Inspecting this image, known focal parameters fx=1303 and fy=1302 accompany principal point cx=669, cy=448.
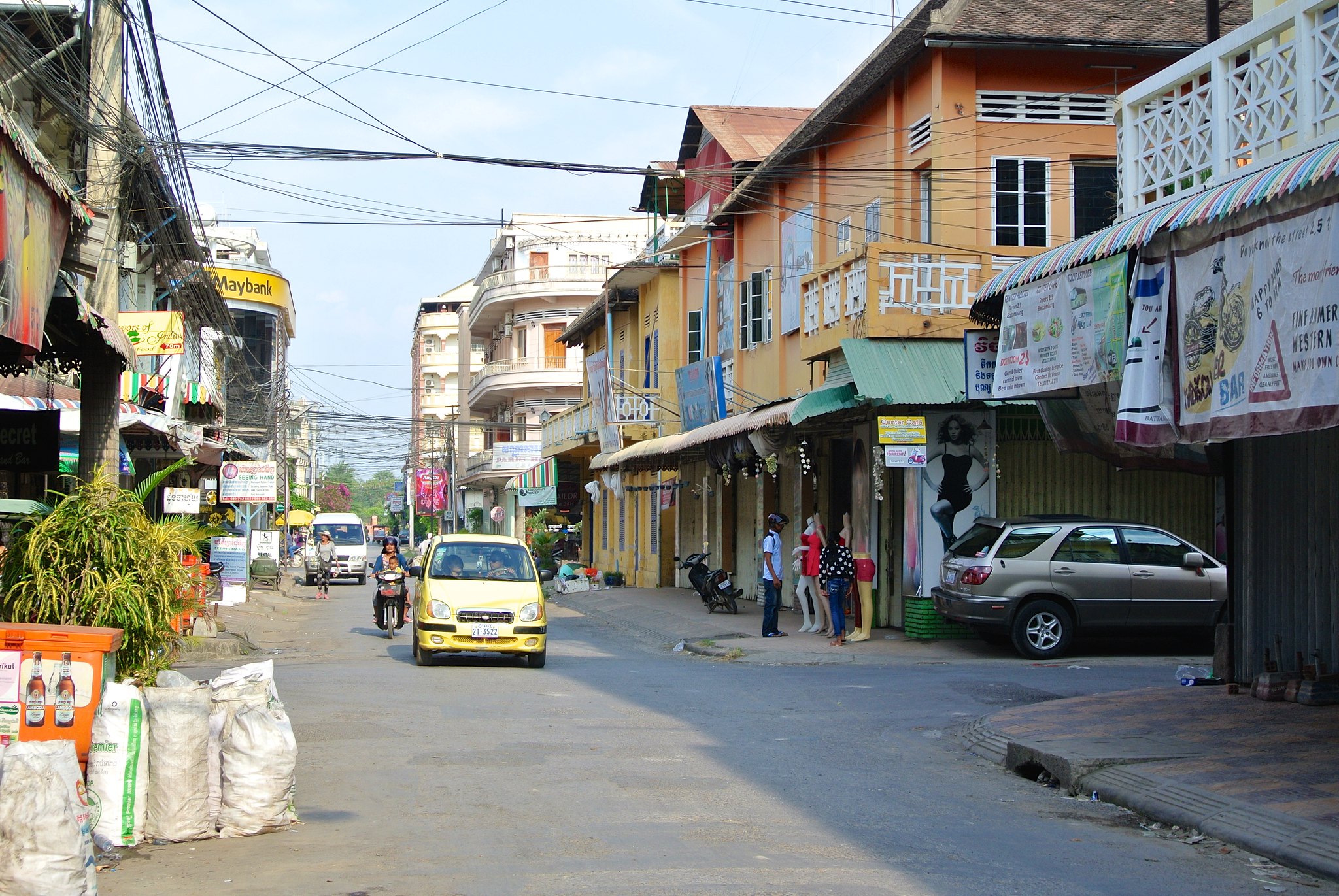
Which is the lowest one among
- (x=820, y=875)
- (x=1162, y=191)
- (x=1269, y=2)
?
(x=820, y=875)

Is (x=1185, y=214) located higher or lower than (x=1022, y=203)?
lower

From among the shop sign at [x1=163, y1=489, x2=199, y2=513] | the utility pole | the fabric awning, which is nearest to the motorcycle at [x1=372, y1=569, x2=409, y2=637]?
the shop sign at [x1=163, y1=489, x2=199, y2=513]

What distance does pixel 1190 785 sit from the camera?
8383mm

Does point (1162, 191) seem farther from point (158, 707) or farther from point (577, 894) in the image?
point (158, 707)

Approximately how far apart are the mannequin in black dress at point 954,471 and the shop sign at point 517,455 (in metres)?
35.1

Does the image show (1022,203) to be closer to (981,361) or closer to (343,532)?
(981,361)

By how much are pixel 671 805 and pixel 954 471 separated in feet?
38.4

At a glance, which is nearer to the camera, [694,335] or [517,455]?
[694,335]

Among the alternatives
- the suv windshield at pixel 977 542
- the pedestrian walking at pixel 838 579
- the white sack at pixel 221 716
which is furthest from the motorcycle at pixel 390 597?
the white sack at pixel 221 716

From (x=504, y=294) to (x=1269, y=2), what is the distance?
5193 cm

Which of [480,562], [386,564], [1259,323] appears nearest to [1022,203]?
[480,562]

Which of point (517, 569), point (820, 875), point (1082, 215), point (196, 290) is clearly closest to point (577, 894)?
point (820, 875)

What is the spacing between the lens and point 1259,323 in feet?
25.3

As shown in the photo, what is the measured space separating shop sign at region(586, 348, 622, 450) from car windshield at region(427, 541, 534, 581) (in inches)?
612
